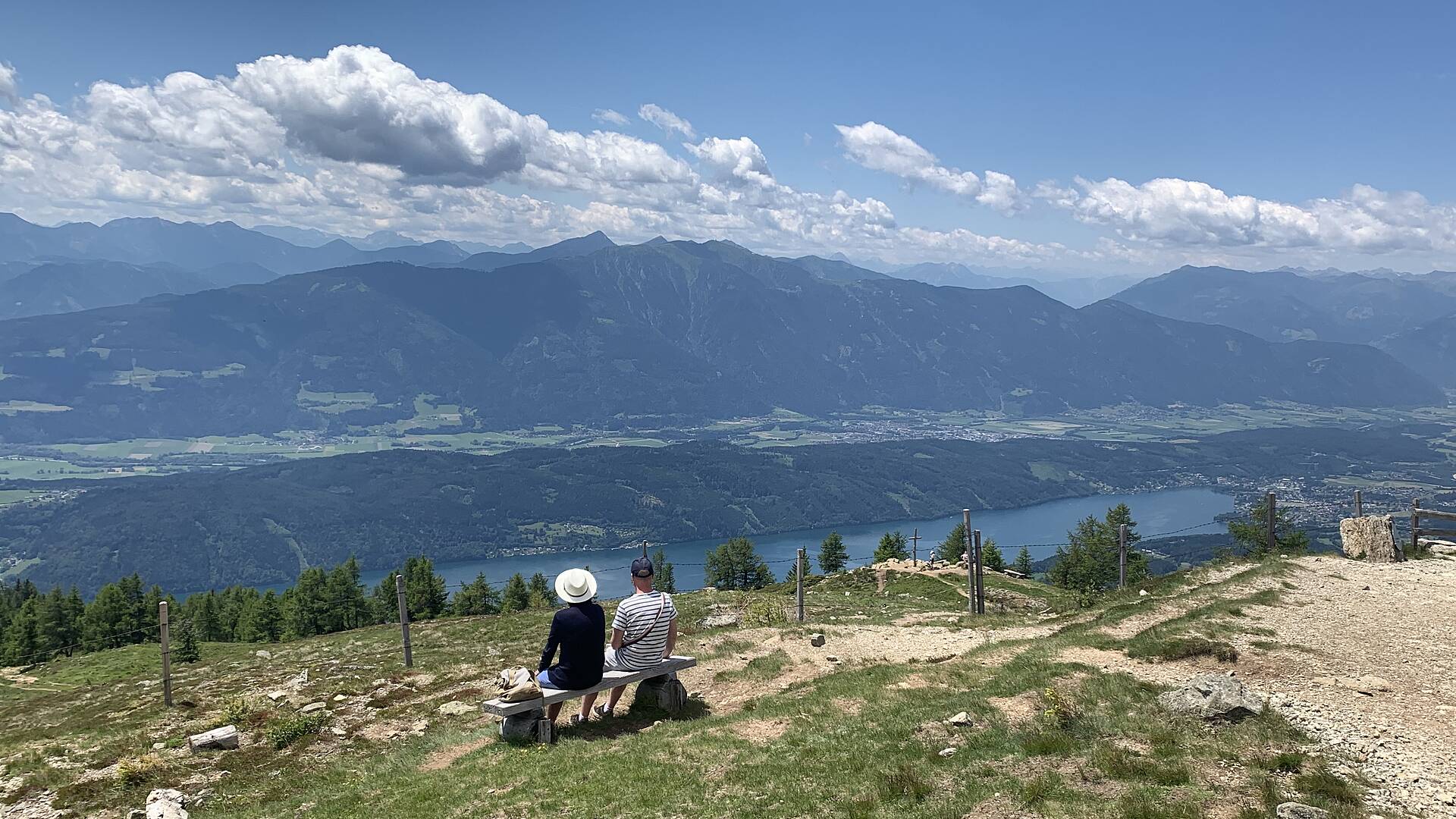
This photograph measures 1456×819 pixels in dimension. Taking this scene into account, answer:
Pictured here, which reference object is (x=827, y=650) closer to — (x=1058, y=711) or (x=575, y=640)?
(x=1058, y=711)

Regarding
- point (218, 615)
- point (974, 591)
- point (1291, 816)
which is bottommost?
point (218, 615)

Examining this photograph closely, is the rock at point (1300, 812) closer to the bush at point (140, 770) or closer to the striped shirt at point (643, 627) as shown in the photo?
the striped shirt at point (643, 627)

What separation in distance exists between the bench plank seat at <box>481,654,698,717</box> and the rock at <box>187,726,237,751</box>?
21.2ft

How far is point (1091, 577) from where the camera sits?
204 ft

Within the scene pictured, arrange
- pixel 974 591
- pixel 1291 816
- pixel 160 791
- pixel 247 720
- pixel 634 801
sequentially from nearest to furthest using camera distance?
1. pixel 1291 816
2. pixel 634 801
3. pixel 160 791
4. pixel 247 720
5. pixel 974 591

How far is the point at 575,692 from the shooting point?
1423 centimetres

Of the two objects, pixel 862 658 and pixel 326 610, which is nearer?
pixel 862 658

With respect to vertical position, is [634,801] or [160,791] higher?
[634,801]

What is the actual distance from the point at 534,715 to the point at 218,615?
79615 mm

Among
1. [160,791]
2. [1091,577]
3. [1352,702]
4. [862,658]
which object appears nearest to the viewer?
[1352,702]

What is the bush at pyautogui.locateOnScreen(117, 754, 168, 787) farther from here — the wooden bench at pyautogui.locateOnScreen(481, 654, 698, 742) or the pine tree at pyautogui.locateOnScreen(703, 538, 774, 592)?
the pine tree at pyautogui.locateOnScreen(703, 538, 774, 592)

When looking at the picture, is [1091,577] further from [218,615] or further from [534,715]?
[218,615]

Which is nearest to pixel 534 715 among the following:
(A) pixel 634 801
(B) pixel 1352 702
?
(A) pixel 634 801

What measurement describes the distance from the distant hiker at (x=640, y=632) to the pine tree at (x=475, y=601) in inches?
2551
